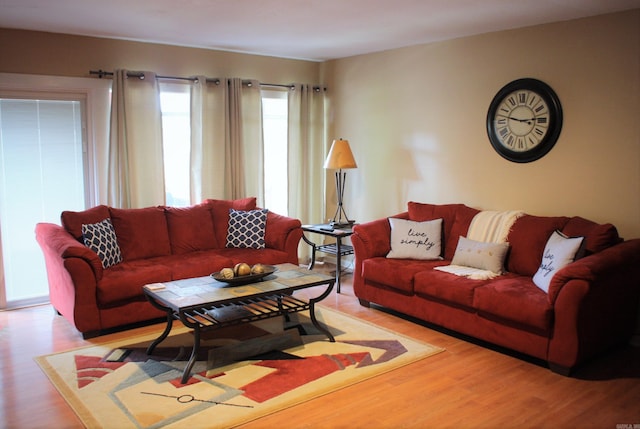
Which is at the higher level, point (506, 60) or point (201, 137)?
point (506, 60)

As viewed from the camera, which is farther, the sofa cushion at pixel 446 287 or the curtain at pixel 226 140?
the curtain at pixel 226 140

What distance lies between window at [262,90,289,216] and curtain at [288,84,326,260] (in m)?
0.08

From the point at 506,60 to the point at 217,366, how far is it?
3527 millimetres

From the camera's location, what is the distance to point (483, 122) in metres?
4.92

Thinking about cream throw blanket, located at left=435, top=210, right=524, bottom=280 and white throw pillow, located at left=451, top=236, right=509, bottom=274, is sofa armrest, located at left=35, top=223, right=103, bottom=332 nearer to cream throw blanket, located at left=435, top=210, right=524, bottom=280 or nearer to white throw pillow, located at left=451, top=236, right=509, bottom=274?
cream throw blanket, located at left=435, top=210, right=524, bottom=280

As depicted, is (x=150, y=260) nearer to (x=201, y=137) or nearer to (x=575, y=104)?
(x=201, y=137)

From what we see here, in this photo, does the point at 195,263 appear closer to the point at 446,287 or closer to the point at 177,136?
the point at 177,136

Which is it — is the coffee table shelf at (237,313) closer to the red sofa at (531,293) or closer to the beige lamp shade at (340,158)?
the red sofa at (531,293)

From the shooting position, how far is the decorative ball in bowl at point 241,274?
3777 mm

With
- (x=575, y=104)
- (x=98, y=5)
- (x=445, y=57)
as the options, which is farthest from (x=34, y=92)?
(x=575, y=104)

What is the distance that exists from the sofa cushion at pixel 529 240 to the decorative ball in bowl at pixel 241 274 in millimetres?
1957

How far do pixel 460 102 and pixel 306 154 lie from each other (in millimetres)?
2095

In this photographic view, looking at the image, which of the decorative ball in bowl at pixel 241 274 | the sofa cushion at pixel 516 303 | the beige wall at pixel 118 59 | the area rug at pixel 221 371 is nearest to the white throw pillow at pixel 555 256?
the sofa cushion at pixel 516 303

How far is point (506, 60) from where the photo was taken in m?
4.68
